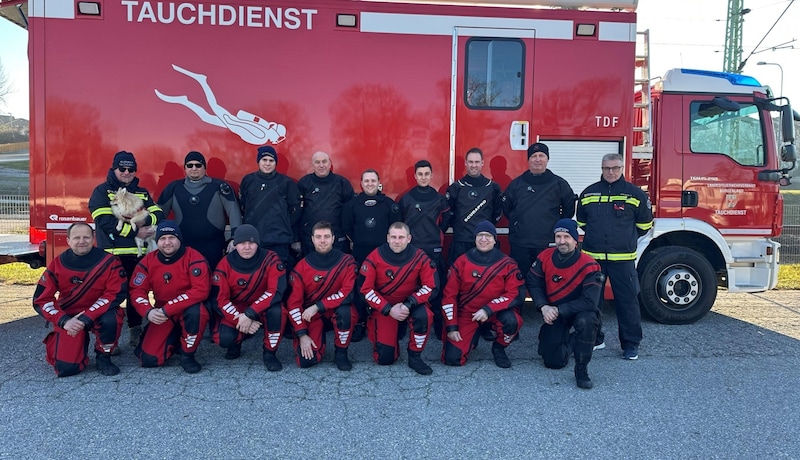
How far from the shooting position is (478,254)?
14.7 ft

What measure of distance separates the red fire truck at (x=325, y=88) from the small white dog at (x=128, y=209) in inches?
18.4

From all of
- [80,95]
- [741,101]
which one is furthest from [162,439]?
[741,101]

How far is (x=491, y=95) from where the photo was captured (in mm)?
5039

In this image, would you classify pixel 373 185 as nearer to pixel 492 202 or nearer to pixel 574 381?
pixel 492 202

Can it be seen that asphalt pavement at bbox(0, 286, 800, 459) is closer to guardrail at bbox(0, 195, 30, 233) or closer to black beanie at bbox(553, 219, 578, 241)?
black beanie at bbox(553, 219, 578, 241)

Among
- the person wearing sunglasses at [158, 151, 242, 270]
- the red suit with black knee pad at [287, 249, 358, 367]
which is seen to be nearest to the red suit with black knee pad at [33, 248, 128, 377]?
the person wearing sunglasses at [158, 151, 242, 270]

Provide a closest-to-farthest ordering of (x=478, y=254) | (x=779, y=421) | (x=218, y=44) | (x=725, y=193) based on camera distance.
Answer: (x=779, y=421) → (x=478, y=254) → (x=218, y=44) → (x=725, y=193)

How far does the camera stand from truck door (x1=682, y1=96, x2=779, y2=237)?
5.52 m

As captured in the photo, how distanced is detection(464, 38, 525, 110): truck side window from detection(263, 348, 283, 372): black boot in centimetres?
278

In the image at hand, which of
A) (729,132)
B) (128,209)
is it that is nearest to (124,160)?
(128,209)

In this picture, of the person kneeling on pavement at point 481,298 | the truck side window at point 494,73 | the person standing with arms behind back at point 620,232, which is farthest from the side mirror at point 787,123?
the person kneeling on pavement at point 481,298

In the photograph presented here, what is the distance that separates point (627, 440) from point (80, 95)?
4.95 meters

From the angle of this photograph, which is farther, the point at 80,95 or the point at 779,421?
the point at 80,95

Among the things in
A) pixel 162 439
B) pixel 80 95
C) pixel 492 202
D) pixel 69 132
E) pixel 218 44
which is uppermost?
pixel 218 44
